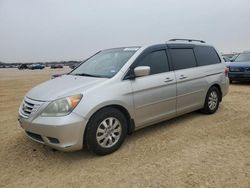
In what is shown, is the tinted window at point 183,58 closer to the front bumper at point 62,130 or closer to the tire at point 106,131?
the tire at point 106,131

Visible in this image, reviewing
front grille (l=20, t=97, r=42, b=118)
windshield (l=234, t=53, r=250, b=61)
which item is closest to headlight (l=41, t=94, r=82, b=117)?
front grille (l=20, t=97, r=42, b=118)

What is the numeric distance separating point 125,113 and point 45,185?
1666 millimetres

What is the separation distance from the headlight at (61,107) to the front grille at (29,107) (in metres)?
0.19

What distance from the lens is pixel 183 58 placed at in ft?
18.0

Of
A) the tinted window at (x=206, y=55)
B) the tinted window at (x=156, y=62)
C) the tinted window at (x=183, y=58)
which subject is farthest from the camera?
the tinted window at (x=206, y=55)

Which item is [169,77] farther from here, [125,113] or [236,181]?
[236,181]

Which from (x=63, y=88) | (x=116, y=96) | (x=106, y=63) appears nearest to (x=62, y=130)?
(x=63, y=88)

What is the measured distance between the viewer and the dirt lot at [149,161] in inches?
127

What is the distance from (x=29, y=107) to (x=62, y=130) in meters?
0.77

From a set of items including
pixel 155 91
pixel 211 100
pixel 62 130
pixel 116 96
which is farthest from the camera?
pixel 211 100

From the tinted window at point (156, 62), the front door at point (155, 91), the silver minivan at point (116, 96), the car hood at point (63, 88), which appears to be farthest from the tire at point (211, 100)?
the car hood at point (63, 88)

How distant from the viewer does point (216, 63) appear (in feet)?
20.8

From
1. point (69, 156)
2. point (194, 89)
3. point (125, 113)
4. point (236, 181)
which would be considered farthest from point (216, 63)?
point (69, 156)

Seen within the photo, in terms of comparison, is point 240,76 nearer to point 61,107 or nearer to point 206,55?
point 206,55
